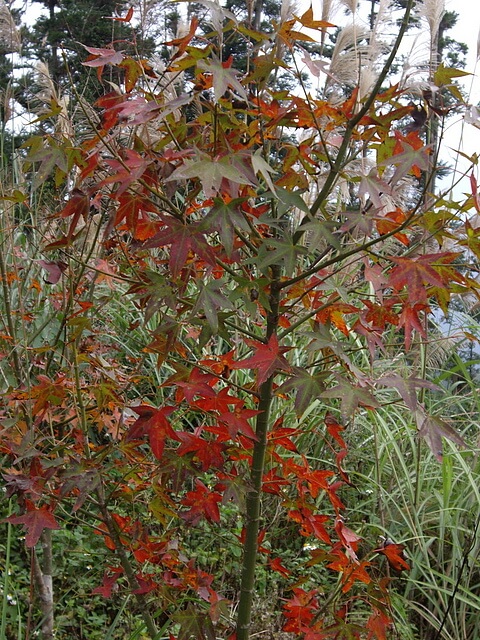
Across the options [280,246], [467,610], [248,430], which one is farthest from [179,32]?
[467,610]

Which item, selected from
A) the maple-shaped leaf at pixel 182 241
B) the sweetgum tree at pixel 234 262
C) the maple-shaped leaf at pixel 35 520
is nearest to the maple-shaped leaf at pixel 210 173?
the sweetgum tree at pixel 234 262

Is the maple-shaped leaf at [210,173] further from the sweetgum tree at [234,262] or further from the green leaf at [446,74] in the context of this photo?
the green leaf at [446,74]

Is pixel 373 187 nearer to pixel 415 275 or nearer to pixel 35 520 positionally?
pixel 415 275

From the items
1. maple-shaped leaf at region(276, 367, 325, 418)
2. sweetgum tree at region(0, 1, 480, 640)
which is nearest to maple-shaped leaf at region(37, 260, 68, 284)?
sweetgum tree at region(0, 1, 480, 640)

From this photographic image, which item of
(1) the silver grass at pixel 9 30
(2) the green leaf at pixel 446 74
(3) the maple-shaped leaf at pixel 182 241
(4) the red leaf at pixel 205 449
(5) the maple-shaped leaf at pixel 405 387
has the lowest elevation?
(4) the red leaf at pixel 205 449

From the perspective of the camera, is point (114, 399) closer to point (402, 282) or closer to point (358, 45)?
point (402, 282)

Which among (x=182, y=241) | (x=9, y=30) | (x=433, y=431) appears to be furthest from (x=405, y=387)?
(x=9, y=30)

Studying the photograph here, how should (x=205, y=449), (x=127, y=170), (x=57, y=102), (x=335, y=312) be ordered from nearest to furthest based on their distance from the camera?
1. (x=127, y=170)
2. (x=205, y=449)
3. (x=335, y=312)
4. (x=57, y=102)

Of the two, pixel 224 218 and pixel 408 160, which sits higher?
pixel 408 160

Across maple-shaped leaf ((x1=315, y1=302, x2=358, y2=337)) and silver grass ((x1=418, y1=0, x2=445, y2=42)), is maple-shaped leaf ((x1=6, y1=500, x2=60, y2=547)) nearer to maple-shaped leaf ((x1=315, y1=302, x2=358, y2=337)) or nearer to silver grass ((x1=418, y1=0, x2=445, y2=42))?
maple-shaped leaf ((x1=315, y1=302, x2=358, y2=337))

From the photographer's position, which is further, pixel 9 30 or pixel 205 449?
pixel 9 30

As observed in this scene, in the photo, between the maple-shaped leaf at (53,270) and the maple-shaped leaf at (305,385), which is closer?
the maple-shaped leaf at (305,385)

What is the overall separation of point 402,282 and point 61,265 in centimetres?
73

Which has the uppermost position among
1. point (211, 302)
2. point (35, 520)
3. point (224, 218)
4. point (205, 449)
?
point (224, 218)
